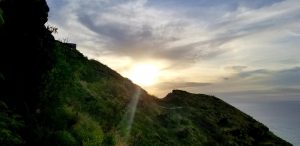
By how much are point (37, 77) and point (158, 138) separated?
15.3 meters

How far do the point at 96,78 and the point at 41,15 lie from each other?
19815mm

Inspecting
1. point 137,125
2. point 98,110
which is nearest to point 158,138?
point 137,125

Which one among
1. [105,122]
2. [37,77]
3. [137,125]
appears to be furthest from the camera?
[137,125]

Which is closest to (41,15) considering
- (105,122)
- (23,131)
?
(23,131)

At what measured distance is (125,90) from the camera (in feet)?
131

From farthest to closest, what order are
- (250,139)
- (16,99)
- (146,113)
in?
(250,139), (146,113), (16,99)

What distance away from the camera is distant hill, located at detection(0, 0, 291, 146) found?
53.8 ft

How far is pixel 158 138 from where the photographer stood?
31.9 meters

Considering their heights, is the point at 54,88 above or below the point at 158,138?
above

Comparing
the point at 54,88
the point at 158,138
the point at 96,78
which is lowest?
the point at 158,138

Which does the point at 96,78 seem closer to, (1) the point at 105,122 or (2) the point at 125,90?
(2) the point at 125,90

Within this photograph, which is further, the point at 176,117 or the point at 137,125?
the point at 176,117

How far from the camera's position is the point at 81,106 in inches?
1064

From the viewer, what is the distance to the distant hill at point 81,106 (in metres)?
16.4
